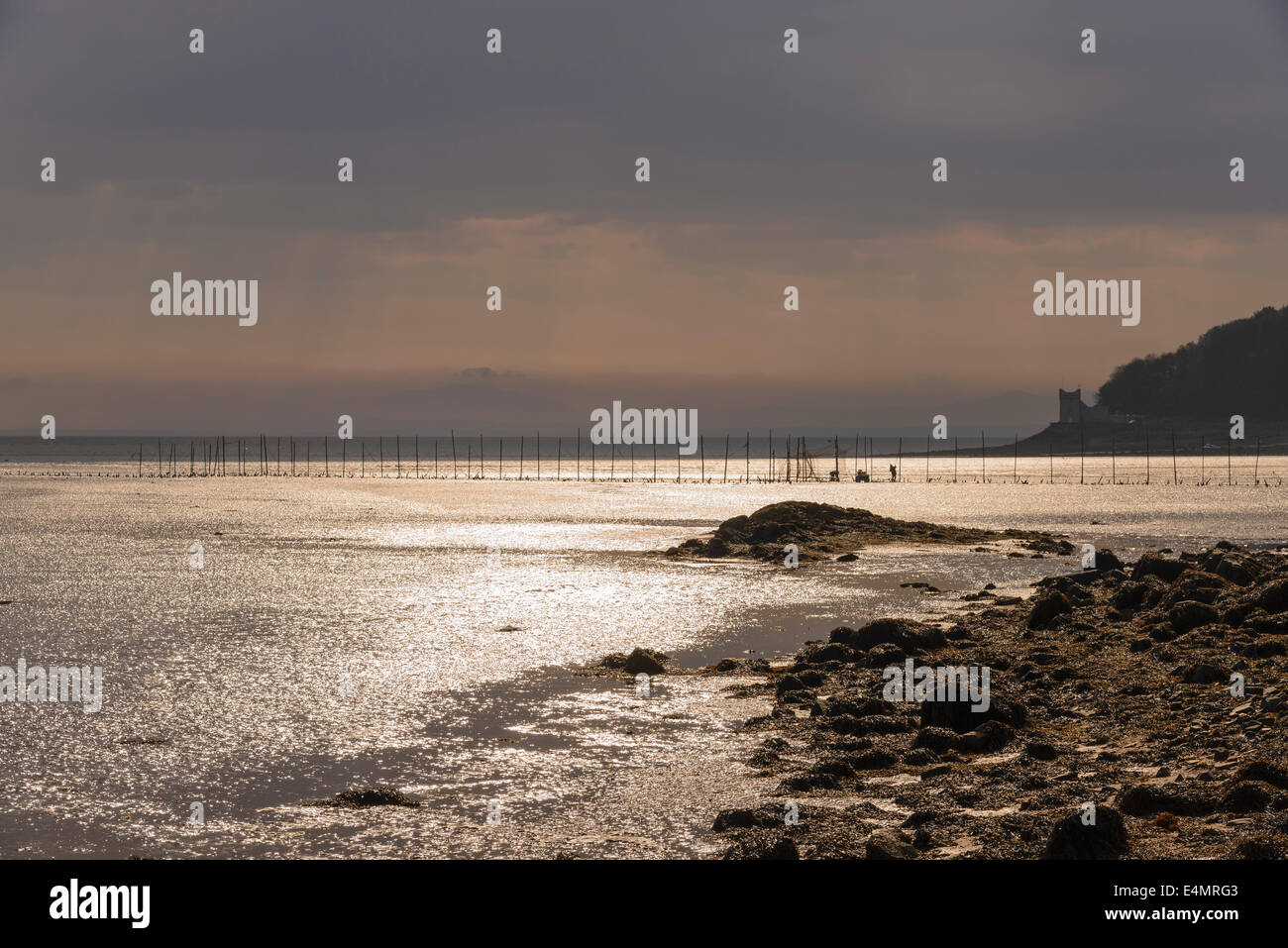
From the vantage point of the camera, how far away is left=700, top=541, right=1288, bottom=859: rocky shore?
30.9ft

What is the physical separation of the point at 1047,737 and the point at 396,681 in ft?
30.0

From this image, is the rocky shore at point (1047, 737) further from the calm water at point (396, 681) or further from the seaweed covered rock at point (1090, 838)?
the calm water at point (396, 681)

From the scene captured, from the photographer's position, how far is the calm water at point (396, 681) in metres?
10.7

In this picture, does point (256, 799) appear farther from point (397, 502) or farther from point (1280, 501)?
point (1280, 501)

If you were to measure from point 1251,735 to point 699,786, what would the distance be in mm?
5517

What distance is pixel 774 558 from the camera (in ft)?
124

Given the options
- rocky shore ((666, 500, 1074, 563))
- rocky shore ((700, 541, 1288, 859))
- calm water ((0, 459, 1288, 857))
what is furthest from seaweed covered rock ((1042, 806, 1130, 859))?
rocky shore ((666, 500, 1074, 563))

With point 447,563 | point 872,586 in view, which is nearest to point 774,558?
point 872,586

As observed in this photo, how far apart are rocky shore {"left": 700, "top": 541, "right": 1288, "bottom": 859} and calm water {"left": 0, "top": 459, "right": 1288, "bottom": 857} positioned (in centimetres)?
101

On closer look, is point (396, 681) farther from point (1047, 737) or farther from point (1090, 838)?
point (1090, 838)

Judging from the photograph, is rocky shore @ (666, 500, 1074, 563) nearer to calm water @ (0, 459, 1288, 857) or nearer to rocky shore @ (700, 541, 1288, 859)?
calm water @ (0, 459, 1288, 857)

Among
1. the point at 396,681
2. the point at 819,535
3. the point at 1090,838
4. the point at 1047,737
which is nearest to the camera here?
the point at 1090,838

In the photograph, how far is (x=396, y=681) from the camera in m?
17.3

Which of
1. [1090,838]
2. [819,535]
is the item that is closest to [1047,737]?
[1090,838]
